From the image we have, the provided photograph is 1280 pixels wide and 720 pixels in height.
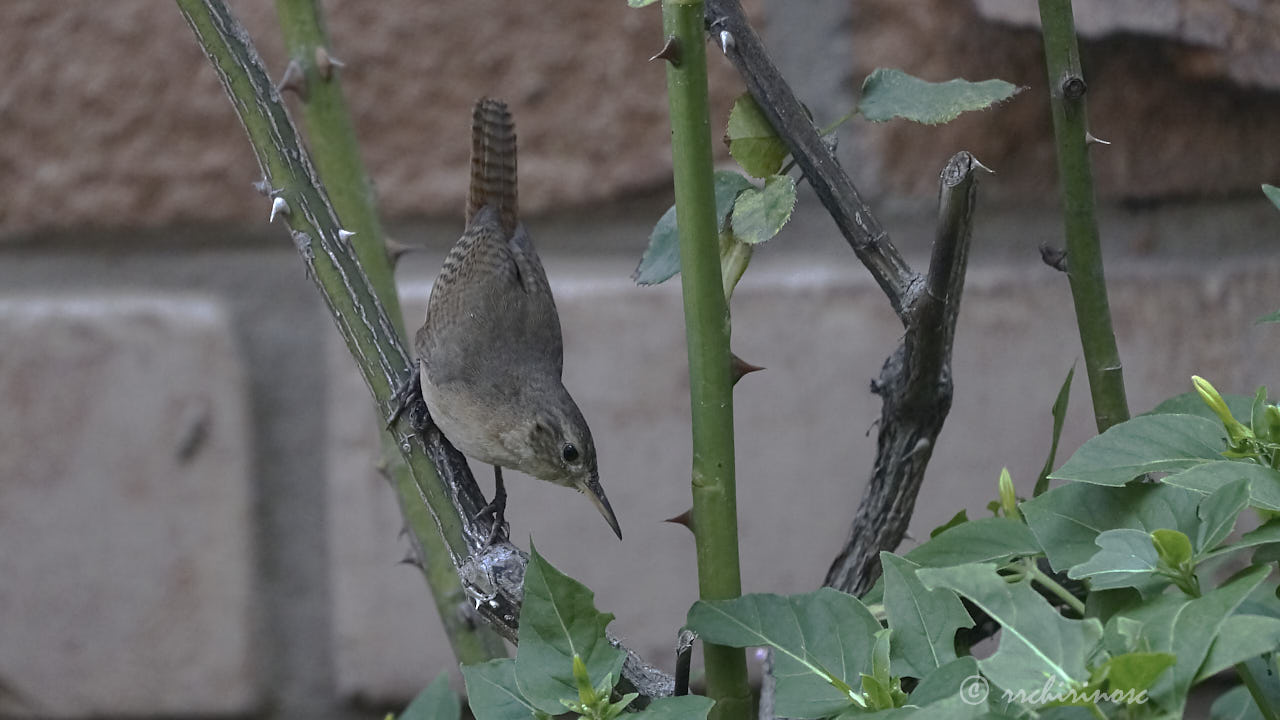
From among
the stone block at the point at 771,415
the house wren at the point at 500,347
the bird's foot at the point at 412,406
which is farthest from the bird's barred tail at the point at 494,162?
the bird's foot at the point at 412,406

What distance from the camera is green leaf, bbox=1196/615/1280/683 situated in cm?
36

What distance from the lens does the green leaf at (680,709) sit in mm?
455

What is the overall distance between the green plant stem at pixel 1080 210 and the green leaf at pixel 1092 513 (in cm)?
14

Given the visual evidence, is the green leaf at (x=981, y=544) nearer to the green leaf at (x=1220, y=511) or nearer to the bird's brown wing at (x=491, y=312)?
the green leaf at (x=1220, y=511)

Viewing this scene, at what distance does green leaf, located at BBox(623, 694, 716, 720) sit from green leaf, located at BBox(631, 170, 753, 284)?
0.84ft

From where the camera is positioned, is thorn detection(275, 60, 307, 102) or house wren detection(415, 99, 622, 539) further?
house wren detection(415, 99, 622, 539)

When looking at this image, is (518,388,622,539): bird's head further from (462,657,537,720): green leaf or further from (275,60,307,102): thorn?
(462,657,537,720): green leaf

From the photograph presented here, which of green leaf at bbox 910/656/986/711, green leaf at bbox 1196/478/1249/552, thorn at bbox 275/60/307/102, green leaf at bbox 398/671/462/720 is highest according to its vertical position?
thorn at bbox 275/60/307/102

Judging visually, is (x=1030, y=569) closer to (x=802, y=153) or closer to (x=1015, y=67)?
(x=802, y=153)

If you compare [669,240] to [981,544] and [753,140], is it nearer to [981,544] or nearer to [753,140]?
[753,140]

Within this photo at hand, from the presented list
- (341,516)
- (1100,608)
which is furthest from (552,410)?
(1100,608)

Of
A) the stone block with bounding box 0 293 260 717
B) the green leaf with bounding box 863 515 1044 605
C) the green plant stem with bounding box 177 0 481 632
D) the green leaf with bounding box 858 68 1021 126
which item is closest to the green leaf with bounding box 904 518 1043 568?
the green leaf with bounding box 863 515 1044 605

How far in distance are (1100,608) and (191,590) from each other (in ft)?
3.35

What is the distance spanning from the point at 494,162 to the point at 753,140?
51cm
